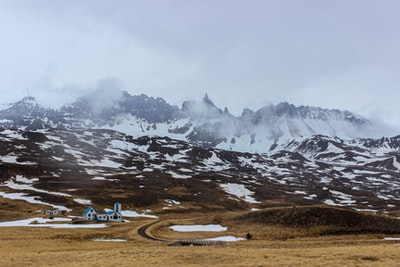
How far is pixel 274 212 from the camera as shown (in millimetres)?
62062

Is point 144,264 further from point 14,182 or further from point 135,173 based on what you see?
point 135,173

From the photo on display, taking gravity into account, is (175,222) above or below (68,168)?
below

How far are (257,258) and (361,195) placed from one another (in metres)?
171


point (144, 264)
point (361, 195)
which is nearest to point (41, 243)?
point (144, 264)

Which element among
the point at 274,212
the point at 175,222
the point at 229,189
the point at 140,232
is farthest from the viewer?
the point at 229,189

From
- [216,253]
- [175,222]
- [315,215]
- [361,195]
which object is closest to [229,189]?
[361,195]

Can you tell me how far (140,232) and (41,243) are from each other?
52.2 feet

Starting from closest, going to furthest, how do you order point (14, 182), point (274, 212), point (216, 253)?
point (216, 253) < point (274, 212) < point (14, 182)

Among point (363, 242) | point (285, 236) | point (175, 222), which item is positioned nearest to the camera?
point (363, 242)

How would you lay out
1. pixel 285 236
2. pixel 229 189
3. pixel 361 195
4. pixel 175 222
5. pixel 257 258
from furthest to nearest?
pixel 361 195
pixel 229 189
pixel 175 222
pixel 285 236
pixel 257 258

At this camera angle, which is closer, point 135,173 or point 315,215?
point 315,215

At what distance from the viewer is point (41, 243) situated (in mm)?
45750

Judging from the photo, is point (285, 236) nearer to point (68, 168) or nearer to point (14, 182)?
point (14, 182)

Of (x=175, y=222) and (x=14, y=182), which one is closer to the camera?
(x=175, y=222)
